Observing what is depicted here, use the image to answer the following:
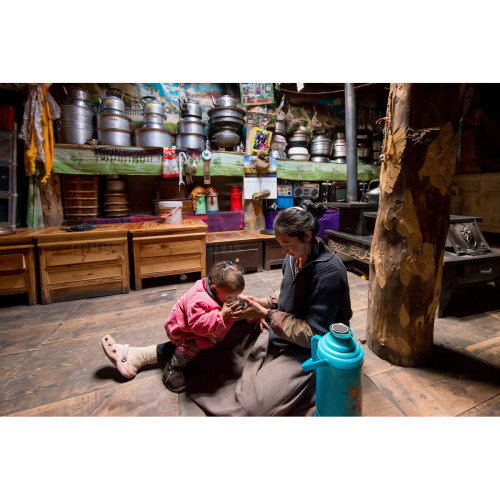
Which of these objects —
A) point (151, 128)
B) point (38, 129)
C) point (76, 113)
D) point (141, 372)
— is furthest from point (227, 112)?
point (141, 372)

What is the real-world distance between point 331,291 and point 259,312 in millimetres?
504

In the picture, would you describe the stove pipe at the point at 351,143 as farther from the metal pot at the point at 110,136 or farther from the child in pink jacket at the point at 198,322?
the metal pot at the point at 110,136

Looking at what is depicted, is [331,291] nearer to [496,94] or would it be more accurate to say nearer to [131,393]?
[131,393]

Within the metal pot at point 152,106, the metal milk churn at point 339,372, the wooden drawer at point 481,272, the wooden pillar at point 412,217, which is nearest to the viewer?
the metal milk churn at point 339,372

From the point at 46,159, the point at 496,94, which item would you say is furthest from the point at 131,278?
the point at 496,94

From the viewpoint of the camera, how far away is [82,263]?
3.47m

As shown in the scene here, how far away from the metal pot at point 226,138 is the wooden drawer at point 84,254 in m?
2.55

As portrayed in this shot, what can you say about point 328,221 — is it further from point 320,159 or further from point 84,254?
point 84,254

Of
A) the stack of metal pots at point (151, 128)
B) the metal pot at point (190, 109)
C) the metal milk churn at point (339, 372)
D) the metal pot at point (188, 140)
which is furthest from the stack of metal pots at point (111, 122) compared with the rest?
the metal milk churn at point (339, 372)

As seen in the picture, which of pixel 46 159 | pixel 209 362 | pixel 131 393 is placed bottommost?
pixel 131 393

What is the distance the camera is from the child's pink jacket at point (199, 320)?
1720 millimetres

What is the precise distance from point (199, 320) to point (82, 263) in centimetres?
253

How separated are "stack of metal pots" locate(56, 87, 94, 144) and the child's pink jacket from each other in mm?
3501

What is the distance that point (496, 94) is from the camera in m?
5.14
